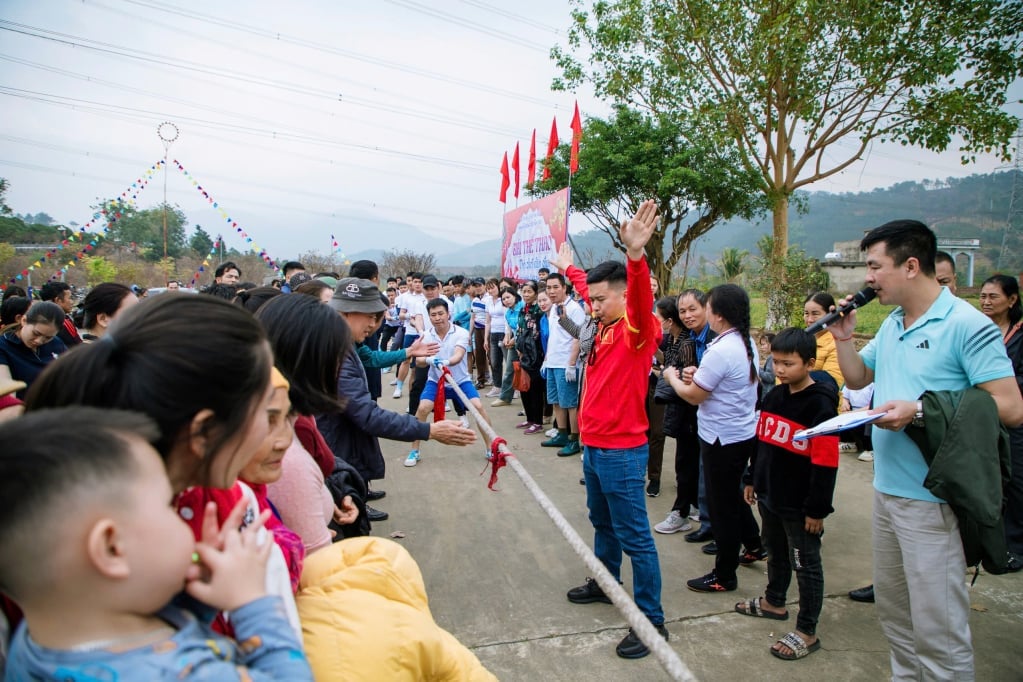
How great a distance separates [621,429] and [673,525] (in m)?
1.81

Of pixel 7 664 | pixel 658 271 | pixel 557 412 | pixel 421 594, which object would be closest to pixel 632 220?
pixel 421 594

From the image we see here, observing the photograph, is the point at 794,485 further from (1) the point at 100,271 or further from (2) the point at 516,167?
(1) the point at 100,271

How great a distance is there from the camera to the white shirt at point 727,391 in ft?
11.6

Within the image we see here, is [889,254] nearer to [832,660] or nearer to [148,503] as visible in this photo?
[832,660]

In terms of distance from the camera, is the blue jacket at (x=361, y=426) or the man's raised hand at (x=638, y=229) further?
the blue jacket at (x=361, y=426)

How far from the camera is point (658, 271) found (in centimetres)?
1836

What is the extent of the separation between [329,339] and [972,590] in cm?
393

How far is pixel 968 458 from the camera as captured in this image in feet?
6.91

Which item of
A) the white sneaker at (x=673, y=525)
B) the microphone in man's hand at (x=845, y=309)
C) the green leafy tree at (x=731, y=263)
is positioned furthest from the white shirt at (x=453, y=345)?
the green leafy tree at (x=731, y=263)

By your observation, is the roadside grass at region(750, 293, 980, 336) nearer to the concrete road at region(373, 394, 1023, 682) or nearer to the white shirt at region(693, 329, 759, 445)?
the concrete road at region(373, 394, 1023, 682)

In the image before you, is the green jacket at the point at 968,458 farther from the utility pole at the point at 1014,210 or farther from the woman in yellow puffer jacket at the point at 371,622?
the utility pole at the point at 1014,210

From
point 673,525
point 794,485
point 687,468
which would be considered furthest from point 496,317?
point 794,485

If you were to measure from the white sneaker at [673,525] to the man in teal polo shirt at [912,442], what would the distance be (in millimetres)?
1987


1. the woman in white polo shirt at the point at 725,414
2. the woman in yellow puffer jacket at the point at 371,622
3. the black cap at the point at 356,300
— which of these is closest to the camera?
the woman in yellow puffer jacket at the point at 371,622
